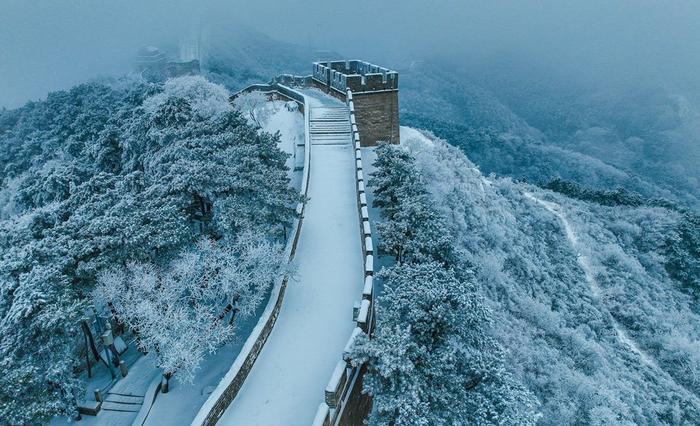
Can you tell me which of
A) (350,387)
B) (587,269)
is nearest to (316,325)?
(350,387)

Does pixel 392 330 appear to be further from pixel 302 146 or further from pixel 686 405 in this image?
pixel 686 405

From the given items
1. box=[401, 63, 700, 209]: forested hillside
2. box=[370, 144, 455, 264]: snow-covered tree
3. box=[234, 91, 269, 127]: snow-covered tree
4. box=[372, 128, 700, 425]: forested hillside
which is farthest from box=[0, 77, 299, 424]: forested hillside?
box=[401, 63, 700, 209]: forested hillside

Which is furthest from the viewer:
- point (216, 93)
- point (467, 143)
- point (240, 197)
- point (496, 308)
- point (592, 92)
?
point (592, 92)

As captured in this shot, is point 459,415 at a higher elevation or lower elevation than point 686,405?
higher

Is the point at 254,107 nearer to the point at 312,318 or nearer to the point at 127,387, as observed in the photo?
the point at 312,318

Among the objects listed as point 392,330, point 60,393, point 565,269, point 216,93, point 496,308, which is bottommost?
point 565,269

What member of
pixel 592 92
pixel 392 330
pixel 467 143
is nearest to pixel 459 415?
pixel 392 330

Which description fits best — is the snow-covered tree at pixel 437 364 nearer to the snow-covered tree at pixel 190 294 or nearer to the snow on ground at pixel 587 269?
the snow-covered tree at pixel 190 294
